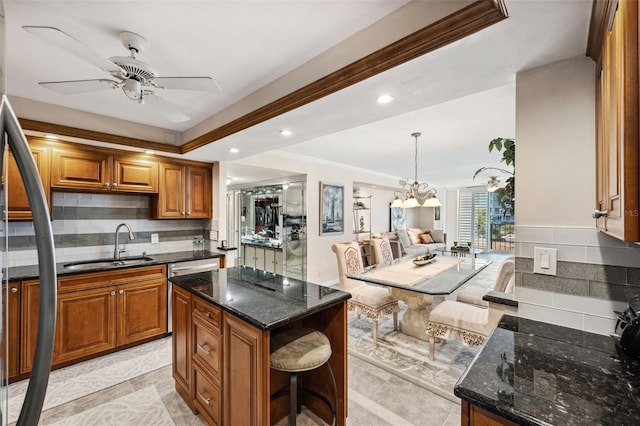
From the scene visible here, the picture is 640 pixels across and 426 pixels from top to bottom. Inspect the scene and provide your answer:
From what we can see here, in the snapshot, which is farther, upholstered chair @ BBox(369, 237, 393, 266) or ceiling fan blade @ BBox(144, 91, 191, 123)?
upholstered chair @ BBox(369, 237, 393, 266)

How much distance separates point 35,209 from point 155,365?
260cm

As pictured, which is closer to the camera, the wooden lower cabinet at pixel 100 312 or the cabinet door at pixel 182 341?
the cabinet door at pixel 182 341

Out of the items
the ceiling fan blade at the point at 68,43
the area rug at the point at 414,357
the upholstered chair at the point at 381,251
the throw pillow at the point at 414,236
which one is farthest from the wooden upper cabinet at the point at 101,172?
the throw pillow at the point at 414,236

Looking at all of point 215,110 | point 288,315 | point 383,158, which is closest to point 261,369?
point 288,315

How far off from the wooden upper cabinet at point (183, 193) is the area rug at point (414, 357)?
253 centimetres

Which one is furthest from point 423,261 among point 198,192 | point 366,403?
point 198,192

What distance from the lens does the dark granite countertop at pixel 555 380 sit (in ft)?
2.62

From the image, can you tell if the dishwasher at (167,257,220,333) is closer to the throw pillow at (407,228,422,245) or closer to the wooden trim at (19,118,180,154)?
the wooden trim at (19,118,180,154)

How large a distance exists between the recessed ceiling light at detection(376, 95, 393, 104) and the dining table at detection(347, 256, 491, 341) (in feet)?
5.32

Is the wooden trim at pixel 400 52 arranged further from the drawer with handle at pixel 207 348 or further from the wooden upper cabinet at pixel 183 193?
the wooden upper cabinet at pixel 183 193

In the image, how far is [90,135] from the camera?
268cm

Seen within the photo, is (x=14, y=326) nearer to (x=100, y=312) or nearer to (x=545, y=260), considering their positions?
(x=100, y=312)

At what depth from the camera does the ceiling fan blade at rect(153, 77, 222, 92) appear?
155 centimetres

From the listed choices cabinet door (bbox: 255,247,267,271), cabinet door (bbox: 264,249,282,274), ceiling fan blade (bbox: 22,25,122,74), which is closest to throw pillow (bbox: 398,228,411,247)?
cabinet door (bbox: 264,249,282,274)
